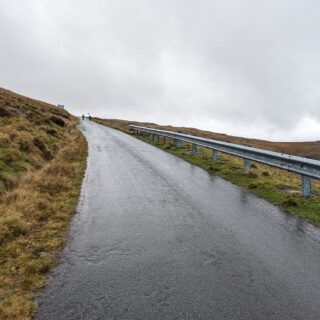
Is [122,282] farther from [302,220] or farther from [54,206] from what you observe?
[302,220]

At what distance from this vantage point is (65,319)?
3.82m

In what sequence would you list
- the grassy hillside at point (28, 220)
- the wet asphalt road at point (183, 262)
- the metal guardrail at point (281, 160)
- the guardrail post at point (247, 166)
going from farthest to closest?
the guardrail post at point (247, 166) → the metal guardrail at point (281, 160) → the grassy hillside at point (28, 220) → the wet asphalt road at point (183, 262)

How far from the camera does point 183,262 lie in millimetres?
5395

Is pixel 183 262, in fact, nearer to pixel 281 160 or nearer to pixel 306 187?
pixel 306 187

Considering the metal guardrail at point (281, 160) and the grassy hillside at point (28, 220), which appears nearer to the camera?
the grassy hillside at point (28, 220)

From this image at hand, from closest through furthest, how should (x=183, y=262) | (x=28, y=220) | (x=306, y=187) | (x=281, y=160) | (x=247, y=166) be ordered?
(x=183, y=262), (x=28, y=220), (x=306, y=187), (x=281, y=160), (x=247, y=166)

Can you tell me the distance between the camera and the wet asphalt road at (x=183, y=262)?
4.11 m

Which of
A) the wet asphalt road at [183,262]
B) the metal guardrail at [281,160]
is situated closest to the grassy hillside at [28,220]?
the wet asphalt road at [183,262]

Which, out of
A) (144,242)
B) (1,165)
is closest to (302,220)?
(144,242)

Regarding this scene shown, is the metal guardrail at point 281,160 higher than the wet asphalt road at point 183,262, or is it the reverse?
the metal guardrail at point 281,160

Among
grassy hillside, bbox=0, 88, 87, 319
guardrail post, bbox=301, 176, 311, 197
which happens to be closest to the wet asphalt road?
grassy hillside, bbox=0, 88, 87, 319

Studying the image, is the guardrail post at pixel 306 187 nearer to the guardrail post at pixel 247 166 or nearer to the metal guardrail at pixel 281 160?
the metal guardrail at pixel 281 160

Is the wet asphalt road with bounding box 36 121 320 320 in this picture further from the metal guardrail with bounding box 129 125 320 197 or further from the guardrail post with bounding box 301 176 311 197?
the metal guardrail with bounding box 129 125 320 197

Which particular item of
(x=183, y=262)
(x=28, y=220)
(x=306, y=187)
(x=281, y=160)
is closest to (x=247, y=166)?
(x=281, y=160)
